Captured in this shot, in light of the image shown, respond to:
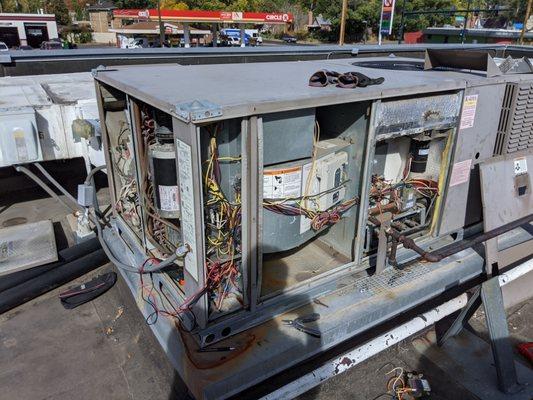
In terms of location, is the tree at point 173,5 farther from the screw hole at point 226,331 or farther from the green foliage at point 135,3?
the screw hole at point 226,331

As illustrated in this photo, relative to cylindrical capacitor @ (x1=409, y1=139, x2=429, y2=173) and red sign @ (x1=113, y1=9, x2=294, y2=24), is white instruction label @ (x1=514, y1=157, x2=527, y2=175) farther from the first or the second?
red sign @ (x1=113, y1=9, x2=294, y2=24)

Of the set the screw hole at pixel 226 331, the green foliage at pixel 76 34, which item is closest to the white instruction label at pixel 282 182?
the screw hole at pixel 226 331

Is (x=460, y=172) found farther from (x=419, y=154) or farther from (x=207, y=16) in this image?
(x=207, y=16)

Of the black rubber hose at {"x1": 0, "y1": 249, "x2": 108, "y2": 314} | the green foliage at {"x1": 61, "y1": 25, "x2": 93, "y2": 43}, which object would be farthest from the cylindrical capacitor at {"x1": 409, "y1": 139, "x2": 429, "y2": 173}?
the green foliage at {"x1": 61, "y1": 25, "x2": 93, "y2": 43}

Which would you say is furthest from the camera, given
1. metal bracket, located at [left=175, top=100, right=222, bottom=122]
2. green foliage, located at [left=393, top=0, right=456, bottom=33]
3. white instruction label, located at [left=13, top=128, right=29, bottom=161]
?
green foliage, located at [left=393, top=0, right=456, bottom=33]

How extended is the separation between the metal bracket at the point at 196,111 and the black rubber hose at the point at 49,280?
2.61 m

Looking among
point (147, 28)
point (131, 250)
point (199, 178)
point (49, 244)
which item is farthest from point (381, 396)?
point (147, 28)

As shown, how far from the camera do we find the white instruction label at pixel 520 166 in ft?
10.3

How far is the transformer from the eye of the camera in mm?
2008

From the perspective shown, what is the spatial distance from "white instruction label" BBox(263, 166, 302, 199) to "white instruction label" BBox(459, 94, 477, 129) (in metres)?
1.33

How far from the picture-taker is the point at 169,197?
7.95 ft

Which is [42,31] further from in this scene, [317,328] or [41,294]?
[317,328]

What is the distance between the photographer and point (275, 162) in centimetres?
227

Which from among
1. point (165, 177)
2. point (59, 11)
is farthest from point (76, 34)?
point (165, 177)
